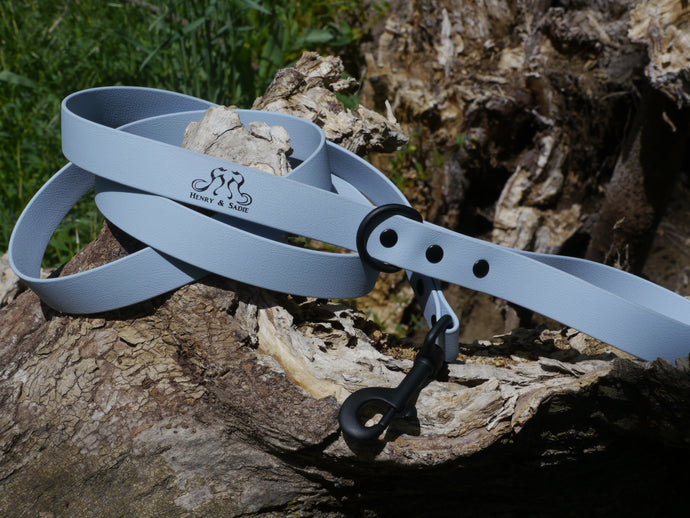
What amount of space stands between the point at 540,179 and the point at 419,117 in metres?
0.70

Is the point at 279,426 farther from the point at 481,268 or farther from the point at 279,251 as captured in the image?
the point at 481,268

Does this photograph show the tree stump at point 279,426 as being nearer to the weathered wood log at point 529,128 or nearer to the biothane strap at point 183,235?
the biothane strap at point 183,235

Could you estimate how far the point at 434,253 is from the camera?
1586 millimetres

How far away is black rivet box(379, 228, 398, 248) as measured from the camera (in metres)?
1.55

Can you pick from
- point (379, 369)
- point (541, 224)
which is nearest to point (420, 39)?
point (541, 224)

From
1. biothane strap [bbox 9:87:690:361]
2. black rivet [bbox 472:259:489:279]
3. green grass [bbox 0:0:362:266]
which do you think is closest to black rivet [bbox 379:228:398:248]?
biothane strap [bbox 9:87:690:361]

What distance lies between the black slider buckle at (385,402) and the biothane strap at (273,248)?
155 mm

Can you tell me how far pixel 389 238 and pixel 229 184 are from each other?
17.0 inches

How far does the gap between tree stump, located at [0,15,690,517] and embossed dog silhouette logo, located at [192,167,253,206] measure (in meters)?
0.23

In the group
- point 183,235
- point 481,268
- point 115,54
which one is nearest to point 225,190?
point 183,235

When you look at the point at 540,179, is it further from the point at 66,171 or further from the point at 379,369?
the point at 66,171

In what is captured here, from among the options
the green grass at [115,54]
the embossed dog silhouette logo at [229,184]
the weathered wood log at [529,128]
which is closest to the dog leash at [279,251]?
the embossed dog silhouette logo at [229,184]

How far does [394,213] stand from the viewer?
1540 mm

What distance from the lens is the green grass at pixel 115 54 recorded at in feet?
9.12
